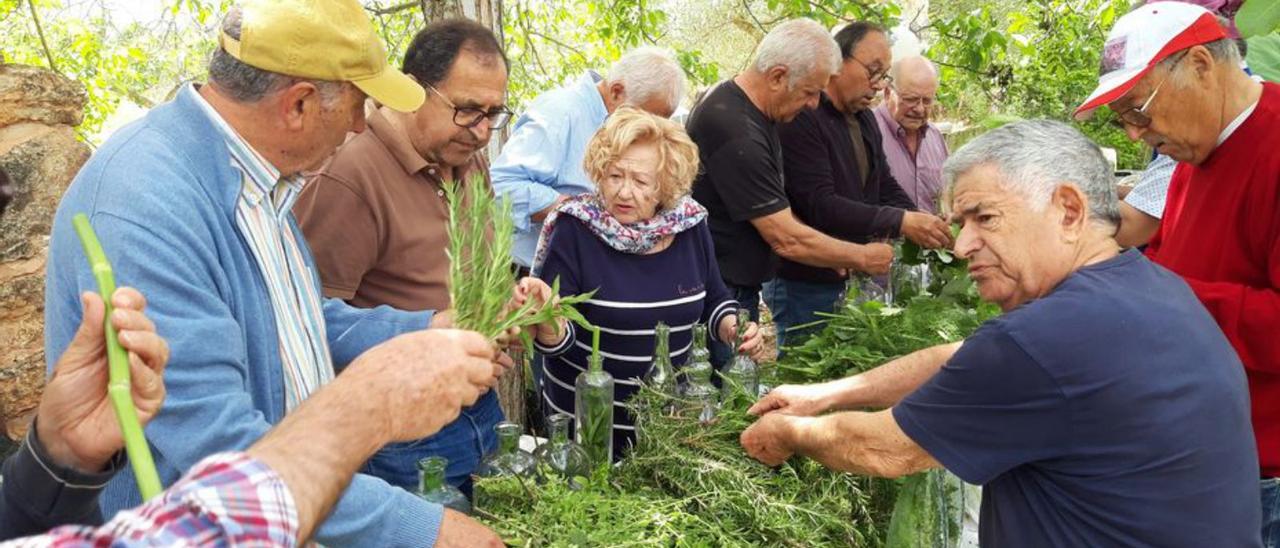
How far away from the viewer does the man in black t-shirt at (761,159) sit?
13.4ft

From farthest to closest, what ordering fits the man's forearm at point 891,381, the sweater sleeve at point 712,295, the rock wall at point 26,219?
the sweater sleeve at point 712,295, the rock wall at point 26,219, the man's forearm at point 891,381

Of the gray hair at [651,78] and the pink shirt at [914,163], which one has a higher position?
the gray hair at [651,78]

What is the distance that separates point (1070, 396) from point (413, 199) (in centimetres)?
180

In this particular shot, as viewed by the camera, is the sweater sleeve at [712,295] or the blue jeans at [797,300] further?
the blue jeans at [797,300]

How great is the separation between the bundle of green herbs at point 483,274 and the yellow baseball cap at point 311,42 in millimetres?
318

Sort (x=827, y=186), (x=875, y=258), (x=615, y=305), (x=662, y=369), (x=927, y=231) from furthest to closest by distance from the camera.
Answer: (x=827, y=186) → (x=875, y=258) → (x=927, y=231) → (x=615, y=305) → (x=662, y=369)

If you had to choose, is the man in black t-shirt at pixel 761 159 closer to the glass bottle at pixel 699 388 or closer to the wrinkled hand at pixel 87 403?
the glass bottle at pixel 699 388

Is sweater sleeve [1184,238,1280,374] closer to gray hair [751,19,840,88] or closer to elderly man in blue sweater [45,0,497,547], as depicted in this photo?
elderly man in blue sweater [45,0,497,547]

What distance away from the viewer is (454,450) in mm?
2738

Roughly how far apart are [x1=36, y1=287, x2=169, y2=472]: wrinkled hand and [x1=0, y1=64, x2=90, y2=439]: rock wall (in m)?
1.82

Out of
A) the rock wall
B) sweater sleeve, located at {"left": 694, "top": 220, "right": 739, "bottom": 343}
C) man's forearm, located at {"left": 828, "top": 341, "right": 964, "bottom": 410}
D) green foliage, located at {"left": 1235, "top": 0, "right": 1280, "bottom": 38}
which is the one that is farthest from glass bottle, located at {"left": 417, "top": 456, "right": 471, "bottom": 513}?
green foliage, located at {"left": 1235, "top": 0, "right": 1280, "bottom": 38}

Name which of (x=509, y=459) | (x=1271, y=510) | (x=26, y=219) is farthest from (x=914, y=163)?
(x=26, y=219)

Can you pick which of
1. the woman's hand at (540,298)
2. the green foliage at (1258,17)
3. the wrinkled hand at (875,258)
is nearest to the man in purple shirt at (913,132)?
the wrinkled hand at (875,258)

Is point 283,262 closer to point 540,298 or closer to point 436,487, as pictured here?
point 436,487
